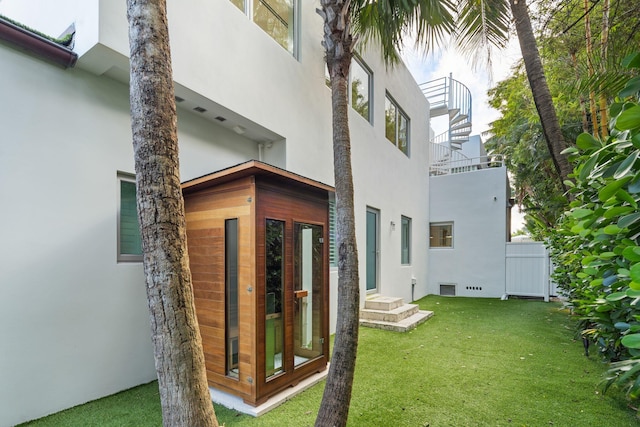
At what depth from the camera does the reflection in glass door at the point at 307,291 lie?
4.35 metres

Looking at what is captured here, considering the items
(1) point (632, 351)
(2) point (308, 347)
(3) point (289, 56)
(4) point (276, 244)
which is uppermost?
(3) point (289, 56)

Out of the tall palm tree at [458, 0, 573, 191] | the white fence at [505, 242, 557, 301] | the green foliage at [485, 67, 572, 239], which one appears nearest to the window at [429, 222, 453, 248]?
the white fence at [505, 242, 557, 301]

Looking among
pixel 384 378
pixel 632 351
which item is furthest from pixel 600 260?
pixel 384 378

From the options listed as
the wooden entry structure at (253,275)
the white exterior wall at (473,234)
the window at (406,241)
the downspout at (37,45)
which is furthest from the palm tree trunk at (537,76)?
the white exterior wall at (473,234)

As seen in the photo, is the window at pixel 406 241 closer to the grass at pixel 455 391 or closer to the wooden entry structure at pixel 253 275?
the grass at pixel 455 391

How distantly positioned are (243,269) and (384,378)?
2.49 meters

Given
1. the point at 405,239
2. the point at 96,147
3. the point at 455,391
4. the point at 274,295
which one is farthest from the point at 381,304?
the point at 96,147

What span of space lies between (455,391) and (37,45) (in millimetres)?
6049

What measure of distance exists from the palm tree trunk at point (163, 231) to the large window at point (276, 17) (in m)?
3.79

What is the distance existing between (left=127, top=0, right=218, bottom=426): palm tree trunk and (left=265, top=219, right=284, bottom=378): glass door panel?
195 cm

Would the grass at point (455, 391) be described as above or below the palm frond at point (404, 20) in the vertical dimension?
below

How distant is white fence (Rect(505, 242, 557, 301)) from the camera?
1102 centimetres

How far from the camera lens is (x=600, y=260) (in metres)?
1.85

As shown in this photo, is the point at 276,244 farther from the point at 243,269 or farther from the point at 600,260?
the point at 600,260
